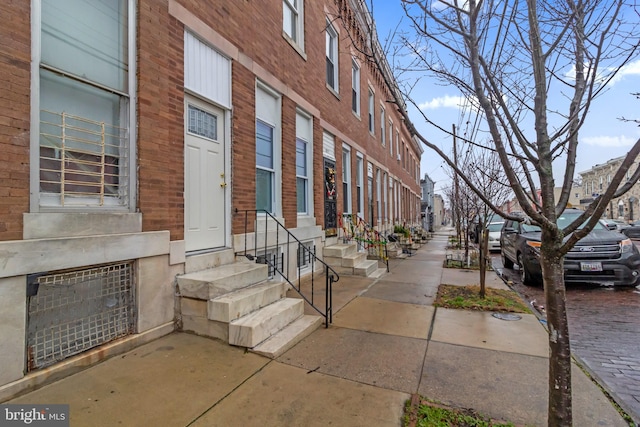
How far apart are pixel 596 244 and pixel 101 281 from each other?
888 centimetres

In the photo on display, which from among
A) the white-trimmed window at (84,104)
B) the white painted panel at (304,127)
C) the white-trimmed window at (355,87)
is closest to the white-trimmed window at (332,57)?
the white-trimmed window at (355,87)

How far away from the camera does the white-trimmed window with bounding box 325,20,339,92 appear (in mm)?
9711

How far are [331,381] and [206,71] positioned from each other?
435cm

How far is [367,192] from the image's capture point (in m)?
13.0

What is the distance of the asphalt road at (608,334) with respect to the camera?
10.6 feet

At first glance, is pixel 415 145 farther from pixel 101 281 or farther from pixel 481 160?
pixel 101 281

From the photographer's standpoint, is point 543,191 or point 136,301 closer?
point 543,191

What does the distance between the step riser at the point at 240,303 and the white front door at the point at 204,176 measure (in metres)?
1.02

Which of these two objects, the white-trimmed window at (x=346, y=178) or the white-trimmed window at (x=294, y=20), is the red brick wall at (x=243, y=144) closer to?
the white-trimmed window at (x=294, y=20)

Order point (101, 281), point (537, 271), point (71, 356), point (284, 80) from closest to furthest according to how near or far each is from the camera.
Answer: point (71, 356), point (101, 281), point (284, 80), point (537, 271)

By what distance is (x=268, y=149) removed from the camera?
655cm

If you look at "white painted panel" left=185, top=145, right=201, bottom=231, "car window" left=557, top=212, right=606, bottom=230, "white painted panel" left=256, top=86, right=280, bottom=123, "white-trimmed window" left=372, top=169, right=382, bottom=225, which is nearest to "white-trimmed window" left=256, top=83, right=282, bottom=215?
"white painted panel" left=256, top=86, right=280, bottom=123

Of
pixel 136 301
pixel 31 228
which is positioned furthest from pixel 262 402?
pixel 31 228

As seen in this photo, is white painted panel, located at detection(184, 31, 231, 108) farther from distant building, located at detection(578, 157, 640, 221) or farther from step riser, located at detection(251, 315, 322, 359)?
distant building, located at detection(578, 157, 640, 221)
